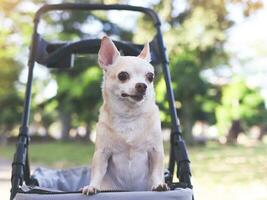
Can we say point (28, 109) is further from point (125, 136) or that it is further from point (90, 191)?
point (90, 191)

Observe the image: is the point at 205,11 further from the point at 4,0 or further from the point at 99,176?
the point at 99,176

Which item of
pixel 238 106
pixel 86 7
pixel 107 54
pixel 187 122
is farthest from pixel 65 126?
pixel 107 54

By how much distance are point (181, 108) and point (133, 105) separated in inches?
557

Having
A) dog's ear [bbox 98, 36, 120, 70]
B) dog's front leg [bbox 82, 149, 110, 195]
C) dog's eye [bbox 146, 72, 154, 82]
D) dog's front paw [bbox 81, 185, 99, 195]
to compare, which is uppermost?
dog's ear [bbox 98, 36, 120, 70]

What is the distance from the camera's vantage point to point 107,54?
2086 mm

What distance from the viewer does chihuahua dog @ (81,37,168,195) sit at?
1998 mm

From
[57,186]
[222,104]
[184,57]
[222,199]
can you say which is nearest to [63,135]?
[222,104]

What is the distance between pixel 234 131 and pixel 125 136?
61.5 ft

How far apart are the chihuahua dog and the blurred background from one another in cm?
412

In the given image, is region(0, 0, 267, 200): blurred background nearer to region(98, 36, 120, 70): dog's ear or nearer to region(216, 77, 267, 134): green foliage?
region(216, 77, 267, 134): green foliage

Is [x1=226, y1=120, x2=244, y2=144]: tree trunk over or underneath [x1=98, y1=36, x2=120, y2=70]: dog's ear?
over

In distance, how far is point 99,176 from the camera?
1.99 metres

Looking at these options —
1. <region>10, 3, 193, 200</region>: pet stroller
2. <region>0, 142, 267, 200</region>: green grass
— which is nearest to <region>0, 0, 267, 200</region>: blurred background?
<region>0, 142, 267, 200</region>: green grass

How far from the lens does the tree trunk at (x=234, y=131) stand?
776 inches
